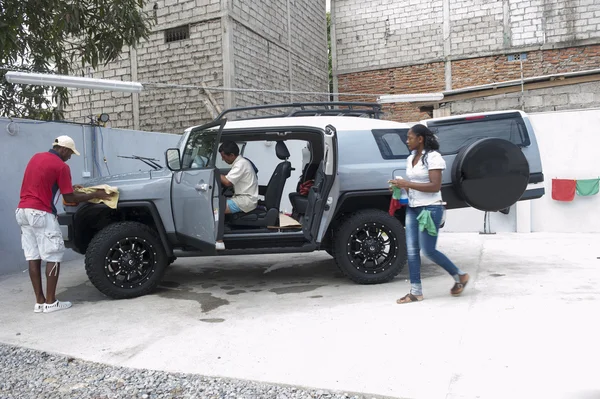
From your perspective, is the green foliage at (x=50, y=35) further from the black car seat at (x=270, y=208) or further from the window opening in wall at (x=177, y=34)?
the black car seat at (x=270, y=208)

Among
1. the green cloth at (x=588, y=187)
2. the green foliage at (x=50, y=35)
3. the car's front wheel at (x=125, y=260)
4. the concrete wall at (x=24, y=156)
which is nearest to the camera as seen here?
the car's front wheel at (x=125, y=260)

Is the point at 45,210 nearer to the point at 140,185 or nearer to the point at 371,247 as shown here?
the point at 140,185

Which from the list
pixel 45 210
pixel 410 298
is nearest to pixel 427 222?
pixel 410 298

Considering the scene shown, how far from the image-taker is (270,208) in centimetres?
600

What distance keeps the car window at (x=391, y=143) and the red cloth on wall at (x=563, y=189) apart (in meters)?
4.89

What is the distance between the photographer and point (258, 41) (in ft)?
43.1

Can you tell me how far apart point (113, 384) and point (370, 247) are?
319 centimetres

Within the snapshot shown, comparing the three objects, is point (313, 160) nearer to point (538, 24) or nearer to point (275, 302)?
point (275, 302)

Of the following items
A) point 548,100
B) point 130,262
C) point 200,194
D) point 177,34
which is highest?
point 177,34

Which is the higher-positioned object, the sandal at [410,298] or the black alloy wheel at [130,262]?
the black alloy wheel at [130,262]

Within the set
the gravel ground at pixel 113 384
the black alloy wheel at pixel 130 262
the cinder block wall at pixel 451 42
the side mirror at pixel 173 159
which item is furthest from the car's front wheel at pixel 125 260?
the cinder block wall at pixel 451 42

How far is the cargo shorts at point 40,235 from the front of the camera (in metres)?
4.97

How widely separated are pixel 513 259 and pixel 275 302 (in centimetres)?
369

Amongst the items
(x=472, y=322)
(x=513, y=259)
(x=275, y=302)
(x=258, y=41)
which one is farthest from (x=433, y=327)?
(x=258, y=41)
